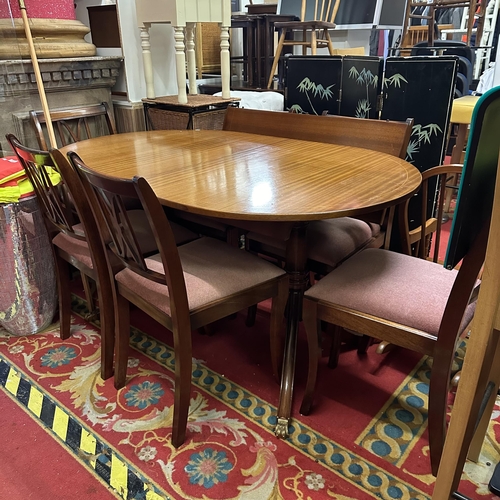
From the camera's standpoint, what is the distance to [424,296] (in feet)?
4.28

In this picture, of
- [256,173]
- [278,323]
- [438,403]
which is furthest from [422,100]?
[438,403]

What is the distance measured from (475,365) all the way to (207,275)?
816 millimetres

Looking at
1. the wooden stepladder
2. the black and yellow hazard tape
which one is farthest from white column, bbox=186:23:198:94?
the wooden stepladder

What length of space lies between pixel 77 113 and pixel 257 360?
158 centimetres

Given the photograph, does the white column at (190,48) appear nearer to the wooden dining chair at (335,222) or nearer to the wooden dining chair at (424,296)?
the wooden dining chair at (335,222)

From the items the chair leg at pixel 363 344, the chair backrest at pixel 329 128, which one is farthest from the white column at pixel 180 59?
the chair leg at pixel 363 344

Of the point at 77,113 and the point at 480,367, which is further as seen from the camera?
the point at 77,113

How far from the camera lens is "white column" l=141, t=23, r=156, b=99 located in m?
2.60

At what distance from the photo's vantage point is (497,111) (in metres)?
0.78

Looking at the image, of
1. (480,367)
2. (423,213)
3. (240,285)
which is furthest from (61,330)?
(480,367)

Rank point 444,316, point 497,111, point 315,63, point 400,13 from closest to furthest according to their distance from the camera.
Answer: point 497,111, point 444,316, point 315,63, point 400,13

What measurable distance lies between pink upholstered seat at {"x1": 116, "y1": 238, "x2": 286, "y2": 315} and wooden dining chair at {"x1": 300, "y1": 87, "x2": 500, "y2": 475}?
196mm

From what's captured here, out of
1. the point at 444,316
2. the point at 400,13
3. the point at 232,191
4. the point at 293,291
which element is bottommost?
the point at 293,291

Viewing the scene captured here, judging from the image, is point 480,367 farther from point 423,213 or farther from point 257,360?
point 257,360
